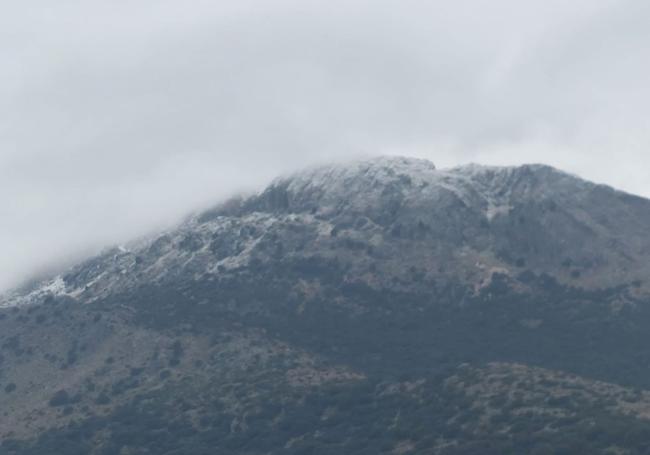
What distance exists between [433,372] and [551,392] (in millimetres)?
20917

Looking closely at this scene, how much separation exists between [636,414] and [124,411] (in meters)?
71.8

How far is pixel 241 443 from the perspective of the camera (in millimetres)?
184625

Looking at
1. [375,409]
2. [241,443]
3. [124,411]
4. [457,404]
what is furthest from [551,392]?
[124,411]

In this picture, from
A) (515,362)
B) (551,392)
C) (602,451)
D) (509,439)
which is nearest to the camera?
(602,451)

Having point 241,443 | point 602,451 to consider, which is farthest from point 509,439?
point 241,443

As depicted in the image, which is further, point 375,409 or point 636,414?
point 375,409

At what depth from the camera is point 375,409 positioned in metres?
186

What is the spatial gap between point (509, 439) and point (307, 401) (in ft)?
117

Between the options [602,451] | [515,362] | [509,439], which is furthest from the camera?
[515,362]

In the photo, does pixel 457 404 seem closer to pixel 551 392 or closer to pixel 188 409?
pixel 551 392

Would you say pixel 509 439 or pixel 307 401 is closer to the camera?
pixel 509 439

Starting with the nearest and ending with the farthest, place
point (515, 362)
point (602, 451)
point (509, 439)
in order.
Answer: point (602, 451), point (509, 439), point (515, 362)

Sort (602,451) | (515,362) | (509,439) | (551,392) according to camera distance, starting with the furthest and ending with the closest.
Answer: (515,362) → (551,392) → (509,439) → (602,451)

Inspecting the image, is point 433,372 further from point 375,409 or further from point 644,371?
point 644,371
